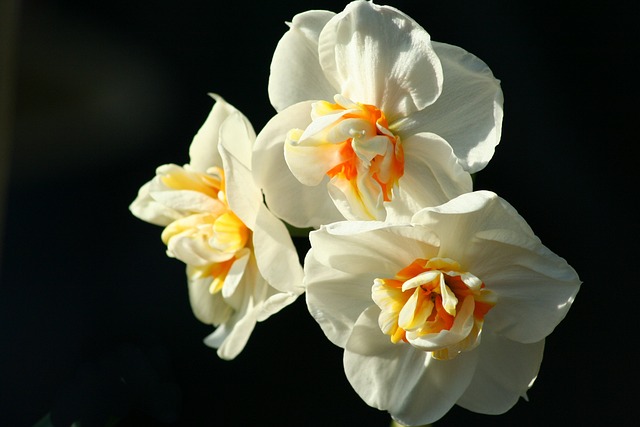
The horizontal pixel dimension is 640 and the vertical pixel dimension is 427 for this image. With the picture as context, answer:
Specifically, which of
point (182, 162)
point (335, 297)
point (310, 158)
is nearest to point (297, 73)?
point (310, 158)

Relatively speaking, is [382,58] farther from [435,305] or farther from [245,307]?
[245,307]

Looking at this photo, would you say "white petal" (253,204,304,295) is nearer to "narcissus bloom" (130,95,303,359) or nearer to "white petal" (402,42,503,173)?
"narcissus bloom" (130,95,303,359)

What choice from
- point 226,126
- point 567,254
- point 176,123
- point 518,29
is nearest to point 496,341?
point 226,126

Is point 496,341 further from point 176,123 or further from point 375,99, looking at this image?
point 176,123

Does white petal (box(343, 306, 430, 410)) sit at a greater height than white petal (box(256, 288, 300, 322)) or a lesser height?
lesser

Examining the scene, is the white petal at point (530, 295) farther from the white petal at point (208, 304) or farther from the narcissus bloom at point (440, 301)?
the white petal at point (208, 304)

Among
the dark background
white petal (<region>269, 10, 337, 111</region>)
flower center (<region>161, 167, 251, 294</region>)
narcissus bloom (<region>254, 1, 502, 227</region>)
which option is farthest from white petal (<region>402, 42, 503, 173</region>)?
the dark background

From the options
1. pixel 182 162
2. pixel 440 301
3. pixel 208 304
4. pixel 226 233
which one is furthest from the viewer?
pixel 182 162
